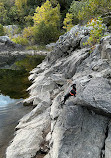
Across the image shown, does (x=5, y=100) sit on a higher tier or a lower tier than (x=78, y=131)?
lower

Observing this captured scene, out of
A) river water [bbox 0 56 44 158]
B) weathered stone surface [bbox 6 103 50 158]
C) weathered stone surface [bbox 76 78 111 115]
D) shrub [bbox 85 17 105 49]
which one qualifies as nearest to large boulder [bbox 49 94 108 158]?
weathered stone surface [bbox 76 78 111 115]

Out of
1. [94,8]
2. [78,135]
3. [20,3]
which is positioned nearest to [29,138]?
[78,135]

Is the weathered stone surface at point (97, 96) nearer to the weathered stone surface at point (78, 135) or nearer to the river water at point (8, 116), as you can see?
the weathered stone surface at point (78, 135)

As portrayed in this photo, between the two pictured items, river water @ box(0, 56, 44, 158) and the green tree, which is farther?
the green tree

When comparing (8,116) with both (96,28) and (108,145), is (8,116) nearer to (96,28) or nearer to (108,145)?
(108,145)

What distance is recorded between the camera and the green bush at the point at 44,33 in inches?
2763

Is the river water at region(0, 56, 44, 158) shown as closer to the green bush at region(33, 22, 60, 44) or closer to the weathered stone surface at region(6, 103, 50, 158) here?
the weathered stone surface at region(6, 103, 50, 158)

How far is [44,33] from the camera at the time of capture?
7112cm

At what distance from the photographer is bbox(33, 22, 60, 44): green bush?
70.2 metres

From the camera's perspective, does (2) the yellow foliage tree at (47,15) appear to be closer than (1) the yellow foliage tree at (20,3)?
Yes

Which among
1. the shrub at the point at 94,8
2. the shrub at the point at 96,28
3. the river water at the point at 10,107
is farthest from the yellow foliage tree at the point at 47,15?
the shrub at the point at 96,28

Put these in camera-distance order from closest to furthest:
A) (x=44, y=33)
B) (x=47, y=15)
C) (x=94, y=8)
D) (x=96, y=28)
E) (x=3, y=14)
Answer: (x=96, y=28), (x=94, y=8), (x=44, y=33), (x=47, y=15), (x=3, y=14)

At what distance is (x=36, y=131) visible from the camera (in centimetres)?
941

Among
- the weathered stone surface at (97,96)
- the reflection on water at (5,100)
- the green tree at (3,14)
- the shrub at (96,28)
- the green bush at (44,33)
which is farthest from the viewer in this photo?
the green tree at (3,14)
